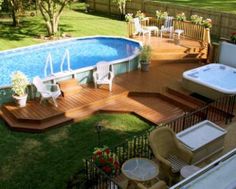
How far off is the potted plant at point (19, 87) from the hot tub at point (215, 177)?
6.90 metres

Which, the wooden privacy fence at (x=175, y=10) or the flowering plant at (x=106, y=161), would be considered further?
the wooden privacy fence at (x=175, y=10)

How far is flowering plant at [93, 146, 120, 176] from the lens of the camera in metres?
6.69

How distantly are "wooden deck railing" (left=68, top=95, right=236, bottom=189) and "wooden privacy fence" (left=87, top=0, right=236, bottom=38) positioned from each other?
983cm

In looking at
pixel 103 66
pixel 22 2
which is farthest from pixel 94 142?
pixel 22 2

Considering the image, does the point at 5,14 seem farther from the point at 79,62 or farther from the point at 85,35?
the point at 79,62

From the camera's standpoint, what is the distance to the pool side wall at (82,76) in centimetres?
1093

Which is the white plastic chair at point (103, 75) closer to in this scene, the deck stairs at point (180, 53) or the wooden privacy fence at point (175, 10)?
the deck stairs at point (180, 53)

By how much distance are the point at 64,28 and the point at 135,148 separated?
1550cm

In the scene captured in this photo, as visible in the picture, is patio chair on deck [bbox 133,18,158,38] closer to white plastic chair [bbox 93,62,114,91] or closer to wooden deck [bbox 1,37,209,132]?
wooden deck [bbox 1,37,209,132]

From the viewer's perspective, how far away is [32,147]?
9.04 metres

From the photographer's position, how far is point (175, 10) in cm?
2150

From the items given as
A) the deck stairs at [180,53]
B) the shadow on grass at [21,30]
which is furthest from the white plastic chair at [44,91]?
the shadow on grass at [21,30]

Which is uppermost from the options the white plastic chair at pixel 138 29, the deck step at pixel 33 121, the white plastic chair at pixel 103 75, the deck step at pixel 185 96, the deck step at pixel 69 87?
the white plastic chair at pixel 138 29

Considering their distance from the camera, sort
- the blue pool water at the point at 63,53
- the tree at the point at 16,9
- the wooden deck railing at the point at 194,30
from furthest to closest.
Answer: the tree at the point at 16,9
the wooden deck railing at the point at 194,30
the blue pool water at the point at 63,53
